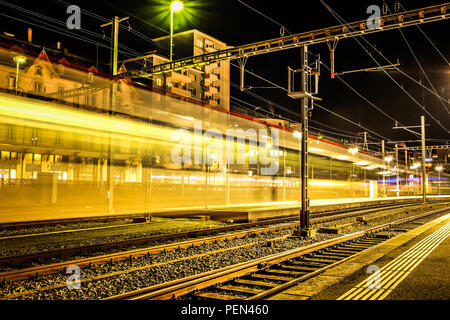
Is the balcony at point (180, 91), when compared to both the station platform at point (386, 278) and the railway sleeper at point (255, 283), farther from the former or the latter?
the railway sleeper at point (255, 283)

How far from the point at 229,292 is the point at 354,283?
1.93 metres

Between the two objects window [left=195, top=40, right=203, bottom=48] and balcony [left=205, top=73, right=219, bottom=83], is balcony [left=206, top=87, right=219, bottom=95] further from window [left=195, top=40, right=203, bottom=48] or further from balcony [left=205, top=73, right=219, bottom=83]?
window [left=195, top=40, right=203, bottom=48]

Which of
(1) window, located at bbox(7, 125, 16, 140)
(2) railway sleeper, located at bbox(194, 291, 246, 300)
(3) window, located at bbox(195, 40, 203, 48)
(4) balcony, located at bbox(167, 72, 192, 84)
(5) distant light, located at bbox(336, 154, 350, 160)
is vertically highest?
(3) window, located at bbox(195, 40, 203, 48)

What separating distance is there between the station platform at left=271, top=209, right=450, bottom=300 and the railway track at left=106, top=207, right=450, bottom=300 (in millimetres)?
382

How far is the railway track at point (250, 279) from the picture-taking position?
5473 millimetres

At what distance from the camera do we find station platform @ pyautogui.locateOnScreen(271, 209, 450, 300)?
17.1 ft

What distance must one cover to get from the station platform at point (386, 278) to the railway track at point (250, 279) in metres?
0.38

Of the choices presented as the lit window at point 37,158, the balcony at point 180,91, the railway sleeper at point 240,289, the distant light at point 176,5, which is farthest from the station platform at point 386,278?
the balcony at point 180,91

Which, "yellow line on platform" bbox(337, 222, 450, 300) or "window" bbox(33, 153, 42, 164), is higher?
"window" bbox(33, 153, 42, 164)

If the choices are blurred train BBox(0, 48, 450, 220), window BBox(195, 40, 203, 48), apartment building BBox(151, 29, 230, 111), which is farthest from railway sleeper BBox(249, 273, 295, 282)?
window BBox(195, 40, 203, 48)

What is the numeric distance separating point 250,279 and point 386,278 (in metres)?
2.21

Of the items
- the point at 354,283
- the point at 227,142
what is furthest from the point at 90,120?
the point at 354,283

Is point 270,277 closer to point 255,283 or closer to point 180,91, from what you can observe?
point 255,283

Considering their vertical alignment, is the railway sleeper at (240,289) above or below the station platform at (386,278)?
below
